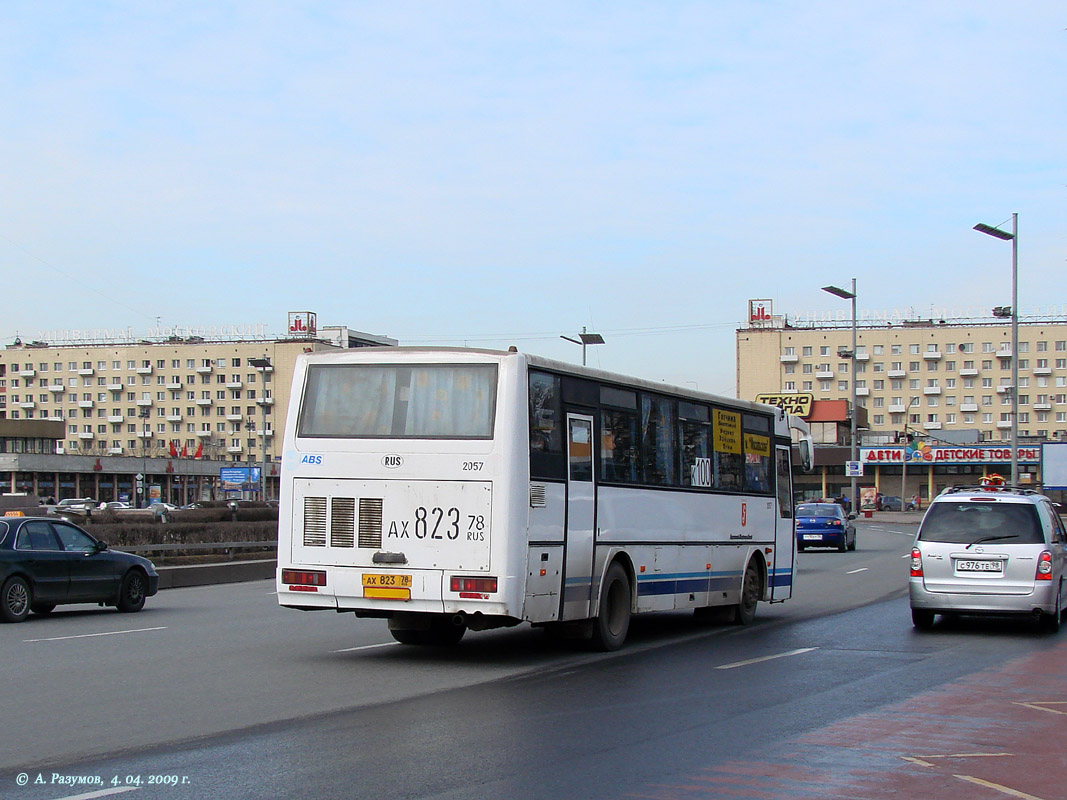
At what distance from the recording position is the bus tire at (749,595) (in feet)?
59.1

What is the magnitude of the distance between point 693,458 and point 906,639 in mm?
3475

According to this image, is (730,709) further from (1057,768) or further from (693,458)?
(693,458)

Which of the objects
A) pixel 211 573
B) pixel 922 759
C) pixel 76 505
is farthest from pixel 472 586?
pixel 76 505

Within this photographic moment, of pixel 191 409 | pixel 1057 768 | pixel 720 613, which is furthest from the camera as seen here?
pixel 191 409


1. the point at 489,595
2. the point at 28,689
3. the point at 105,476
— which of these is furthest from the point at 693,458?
the point at 105,476

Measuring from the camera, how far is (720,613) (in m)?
18.3

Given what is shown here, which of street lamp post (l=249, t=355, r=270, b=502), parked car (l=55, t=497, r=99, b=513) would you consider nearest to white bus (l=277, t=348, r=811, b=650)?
parked car (l=55, t=497, r=99, b=513)

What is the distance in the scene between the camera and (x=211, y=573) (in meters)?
28.5

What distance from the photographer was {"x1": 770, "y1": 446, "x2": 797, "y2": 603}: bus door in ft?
62.4

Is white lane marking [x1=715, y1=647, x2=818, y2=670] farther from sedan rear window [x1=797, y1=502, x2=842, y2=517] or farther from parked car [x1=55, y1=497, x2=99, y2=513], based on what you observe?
parked car [x1=55, y1=497, x2=99, y2=513]

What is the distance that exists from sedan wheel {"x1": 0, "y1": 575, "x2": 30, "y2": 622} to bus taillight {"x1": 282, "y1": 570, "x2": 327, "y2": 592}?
271 inches

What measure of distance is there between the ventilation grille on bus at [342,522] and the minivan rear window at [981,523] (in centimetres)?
760

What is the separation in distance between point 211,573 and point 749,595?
1469 cm

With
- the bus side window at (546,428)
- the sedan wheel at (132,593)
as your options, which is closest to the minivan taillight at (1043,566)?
the bus side window at (546,428)
